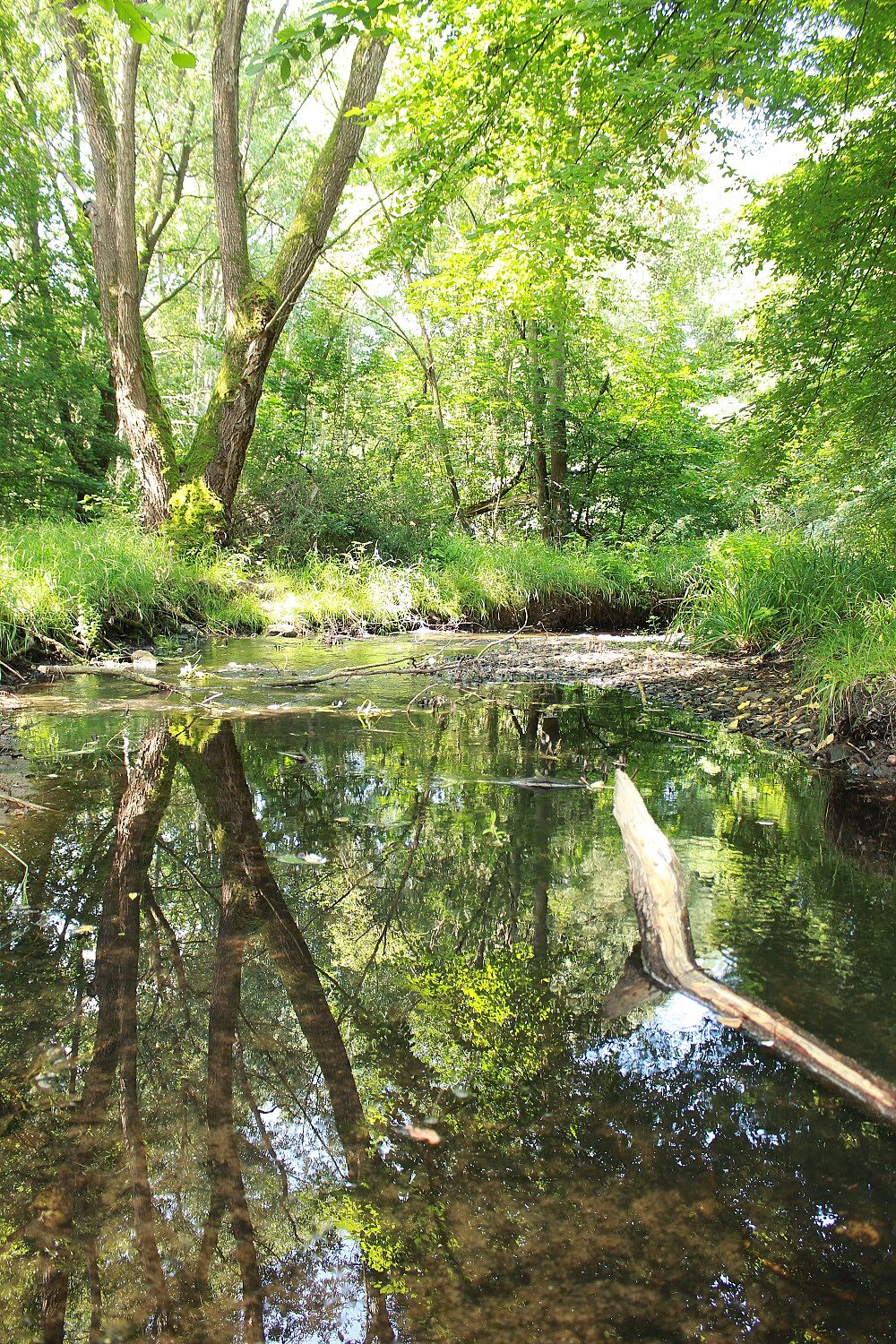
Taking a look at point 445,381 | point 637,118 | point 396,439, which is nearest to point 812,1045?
point 637,118

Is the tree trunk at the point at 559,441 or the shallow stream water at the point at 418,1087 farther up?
the tree trunk at the point at 559,441

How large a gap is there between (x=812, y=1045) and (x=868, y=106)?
22.3 feet

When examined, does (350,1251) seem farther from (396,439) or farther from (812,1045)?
(396,439)

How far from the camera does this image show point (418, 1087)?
1.38 meters

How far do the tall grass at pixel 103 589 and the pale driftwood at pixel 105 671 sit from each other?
233 mm

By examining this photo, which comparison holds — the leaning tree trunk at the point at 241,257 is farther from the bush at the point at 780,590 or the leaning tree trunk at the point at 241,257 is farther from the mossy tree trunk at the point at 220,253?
the bush at the point at 780,590

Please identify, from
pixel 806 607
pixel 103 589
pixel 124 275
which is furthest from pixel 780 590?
pixel 124 275

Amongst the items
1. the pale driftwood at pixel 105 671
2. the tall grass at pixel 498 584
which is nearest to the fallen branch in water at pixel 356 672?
the pale driftwood at pixel 105 671

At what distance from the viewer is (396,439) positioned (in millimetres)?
14273

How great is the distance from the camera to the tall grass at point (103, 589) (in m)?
5.66

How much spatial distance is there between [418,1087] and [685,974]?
0.63m

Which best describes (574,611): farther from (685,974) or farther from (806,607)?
(685,974)

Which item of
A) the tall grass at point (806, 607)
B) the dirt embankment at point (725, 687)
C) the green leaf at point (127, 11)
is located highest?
the green leaf at point (127, 11)

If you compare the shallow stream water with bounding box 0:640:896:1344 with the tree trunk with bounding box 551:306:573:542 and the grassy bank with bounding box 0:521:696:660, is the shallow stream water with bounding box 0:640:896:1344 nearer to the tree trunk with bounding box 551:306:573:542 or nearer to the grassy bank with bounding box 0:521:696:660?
the grassy bank with bounding box 0:521:696:660
